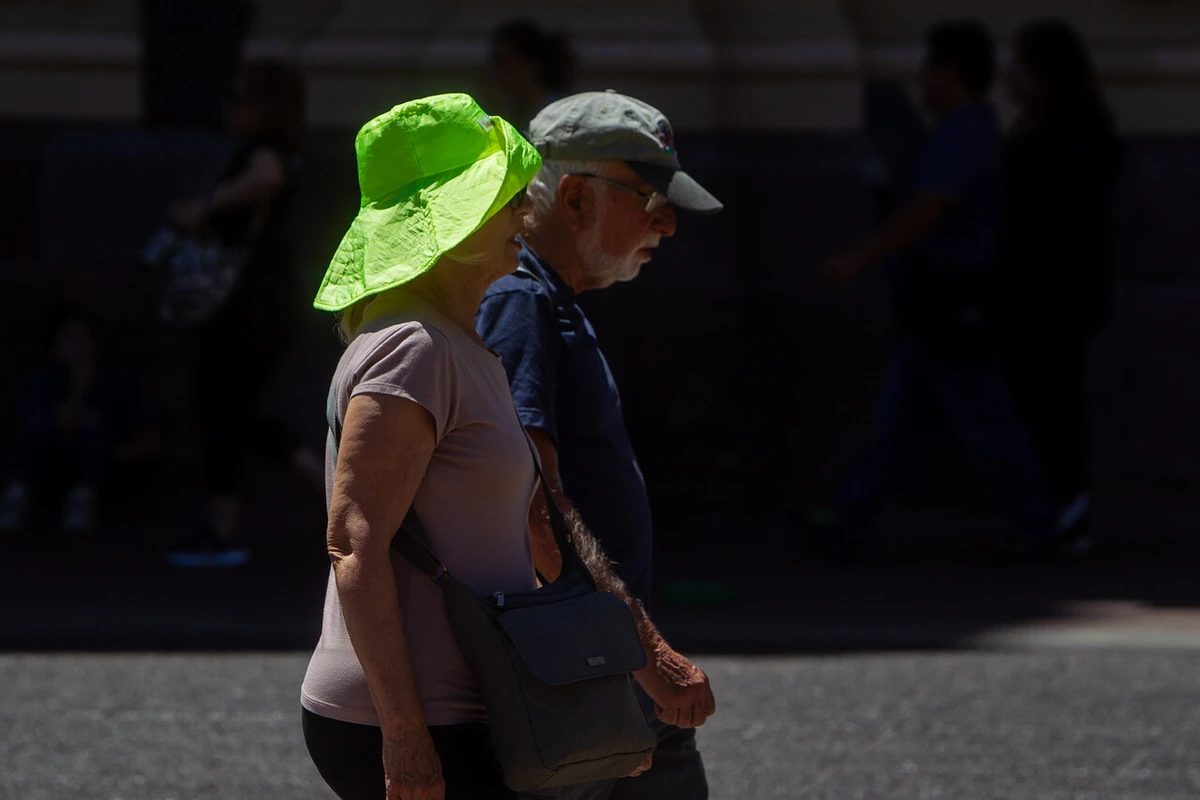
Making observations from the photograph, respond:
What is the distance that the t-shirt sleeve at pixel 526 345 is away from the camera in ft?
9.53

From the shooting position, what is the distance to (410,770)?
7.82 feet

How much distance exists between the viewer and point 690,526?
890 centimetres

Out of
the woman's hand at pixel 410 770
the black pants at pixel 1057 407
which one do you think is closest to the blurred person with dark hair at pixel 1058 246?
the black pants at pixel 1057 407

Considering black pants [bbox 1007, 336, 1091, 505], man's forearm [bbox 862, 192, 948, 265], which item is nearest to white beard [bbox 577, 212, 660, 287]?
man's forearm [bbox 862, 192, 948, 265]

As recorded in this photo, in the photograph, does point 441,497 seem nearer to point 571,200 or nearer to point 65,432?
point 571,200

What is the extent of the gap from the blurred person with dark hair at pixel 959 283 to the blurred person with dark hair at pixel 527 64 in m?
1.41

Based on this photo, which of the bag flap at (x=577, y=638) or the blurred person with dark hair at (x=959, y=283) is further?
the blurred person with dark hair at (x=959, y=283)

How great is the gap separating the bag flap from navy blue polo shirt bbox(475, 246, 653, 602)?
1.32 ft

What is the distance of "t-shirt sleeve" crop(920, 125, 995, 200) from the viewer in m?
7.66

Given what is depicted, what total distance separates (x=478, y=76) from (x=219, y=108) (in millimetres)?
1429

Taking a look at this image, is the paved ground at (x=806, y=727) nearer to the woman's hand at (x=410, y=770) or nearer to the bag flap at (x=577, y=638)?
the bag flap at (x=577, y=638)

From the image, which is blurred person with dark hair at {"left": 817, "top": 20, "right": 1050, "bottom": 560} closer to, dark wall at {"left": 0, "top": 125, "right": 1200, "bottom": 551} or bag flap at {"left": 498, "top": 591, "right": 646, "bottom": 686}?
dark wall at {"left": 0, "top": 125, "right": 1200, "bottom": 551}

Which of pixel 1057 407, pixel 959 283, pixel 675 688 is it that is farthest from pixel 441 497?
pixel 1057 407

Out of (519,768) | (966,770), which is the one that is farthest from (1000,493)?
(519,768)
